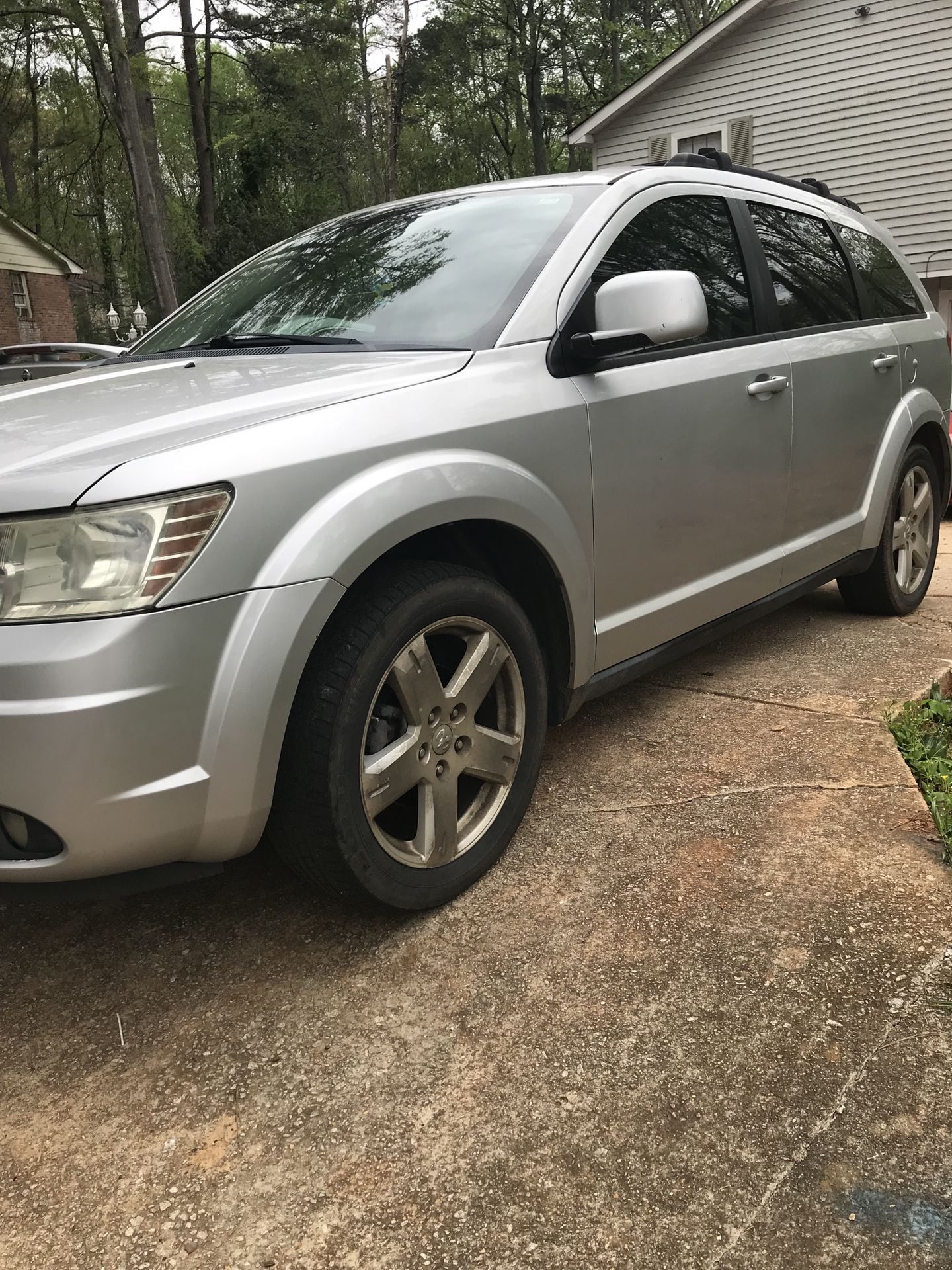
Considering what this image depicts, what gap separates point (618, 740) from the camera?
3186 mm

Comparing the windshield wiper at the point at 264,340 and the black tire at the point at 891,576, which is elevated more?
the windshield wiper at the point at 264,340

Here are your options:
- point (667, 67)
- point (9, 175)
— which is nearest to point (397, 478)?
point (667, 67)

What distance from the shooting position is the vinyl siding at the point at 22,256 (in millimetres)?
28531

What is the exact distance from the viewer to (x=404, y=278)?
274 cm

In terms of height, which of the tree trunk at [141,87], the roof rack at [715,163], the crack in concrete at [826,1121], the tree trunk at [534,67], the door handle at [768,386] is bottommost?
the crack in concrete at [826,1121]

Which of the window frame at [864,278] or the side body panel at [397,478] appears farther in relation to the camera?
the window frame at [864,278]

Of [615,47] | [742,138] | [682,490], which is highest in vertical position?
[615,47]

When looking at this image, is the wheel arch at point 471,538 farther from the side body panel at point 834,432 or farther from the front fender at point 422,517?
the side body panel at point 834,432

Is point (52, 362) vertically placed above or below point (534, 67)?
below

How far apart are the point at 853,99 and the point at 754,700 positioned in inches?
547

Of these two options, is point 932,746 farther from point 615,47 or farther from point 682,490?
point 615,47

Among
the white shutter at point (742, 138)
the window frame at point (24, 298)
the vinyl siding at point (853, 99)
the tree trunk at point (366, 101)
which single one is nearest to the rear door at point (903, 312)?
the vinyl siding at point (853, 99)

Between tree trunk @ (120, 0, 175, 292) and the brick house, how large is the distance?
7.43 m

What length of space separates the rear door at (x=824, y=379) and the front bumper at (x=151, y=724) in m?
2.21
